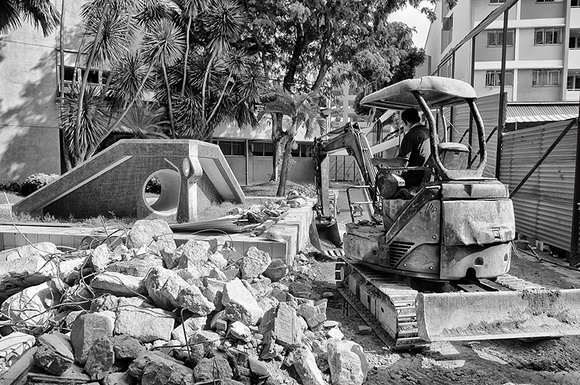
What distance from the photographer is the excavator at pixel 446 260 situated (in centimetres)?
470

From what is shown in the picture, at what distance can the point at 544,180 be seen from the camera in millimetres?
10414

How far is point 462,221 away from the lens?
5164mm

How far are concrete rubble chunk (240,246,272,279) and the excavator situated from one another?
1223 mm

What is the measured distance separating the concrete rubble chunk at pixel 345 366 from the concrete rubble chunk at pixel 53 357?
6.79 ft

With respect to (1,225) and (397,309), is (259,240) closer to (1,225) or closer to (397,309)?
(397,309)

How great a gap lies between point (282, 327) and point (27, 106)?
1954 centimetres

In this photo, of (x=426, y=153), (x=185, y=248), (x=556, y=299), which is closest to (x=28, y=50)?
(x=185, y=248)

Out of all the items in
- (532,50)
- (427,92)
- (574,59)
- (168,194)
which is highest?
(532,50)

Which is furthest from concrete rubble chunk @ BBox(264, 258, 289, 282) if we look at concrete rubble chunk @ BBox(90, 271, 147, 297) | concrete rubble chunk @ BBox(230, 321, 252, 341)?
concrete rubble chunk @ BBox(230, 321, 252, 341)

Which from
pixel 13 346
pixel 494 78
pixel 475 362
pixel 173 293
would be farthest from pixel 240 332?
pixel 494 78

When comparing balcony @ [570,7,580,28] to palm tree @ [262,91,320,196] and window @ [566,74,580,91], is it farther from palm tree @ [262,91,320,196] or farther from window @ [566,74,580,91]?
palm tree @ [262,91,320,196]

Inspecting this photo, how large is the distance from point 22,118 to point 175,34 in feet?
24.3

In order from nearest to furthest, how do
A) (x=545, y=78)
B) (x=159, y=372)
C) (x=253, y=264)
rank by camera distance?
(x=159, y=372) < (x=253, y=264) < (x=545, y=78)

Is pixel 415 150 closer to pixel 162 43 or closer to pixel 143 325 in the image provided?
pixel 143 325
